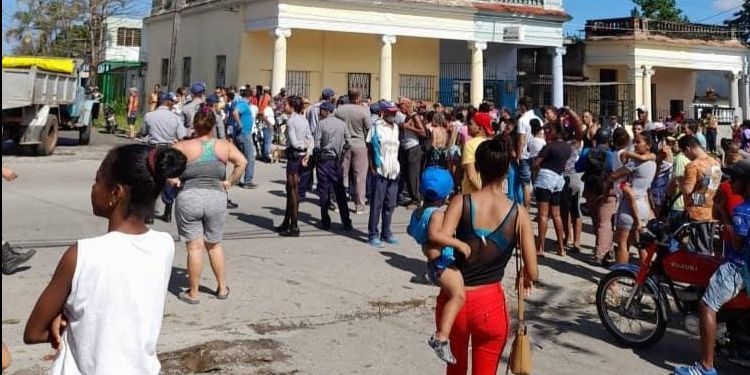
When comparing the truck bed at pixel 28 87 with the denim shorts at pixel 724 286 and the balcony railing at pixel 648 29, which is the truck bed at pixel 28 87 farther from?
the balcony railing at pixel 648 29

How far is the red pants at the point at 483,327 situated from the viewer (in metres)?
4.00

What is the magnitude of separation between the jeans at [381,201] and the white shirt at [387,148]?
0.09 metres

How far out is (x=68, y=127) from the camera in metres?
21.1

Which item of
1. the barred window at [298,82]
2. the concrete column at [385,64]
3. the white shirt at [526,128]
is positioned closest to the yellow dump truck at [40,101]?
the barred window at [298,82]

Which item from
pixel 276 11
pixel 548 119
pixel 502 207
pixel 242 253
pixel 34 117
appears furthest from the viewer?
pixel 276 11

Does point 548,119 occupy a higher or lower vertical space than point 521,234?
higher

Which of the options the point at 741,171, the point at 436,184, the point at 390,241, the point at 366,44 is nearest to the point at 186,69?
the point at 366,44

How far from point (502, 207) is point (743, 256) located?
6.81 ft

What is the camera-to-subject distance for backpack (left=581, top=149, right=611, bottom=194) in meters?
9.06

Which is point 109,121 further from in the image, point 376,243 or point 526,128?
point 376,243

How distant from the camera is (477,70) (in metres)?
28.1

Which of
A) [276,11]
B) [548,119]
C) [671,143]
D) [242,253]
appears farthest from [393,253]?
[276,11]

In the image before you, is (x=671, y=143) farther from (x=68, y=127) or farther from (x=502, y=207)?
(x=68, y=127)

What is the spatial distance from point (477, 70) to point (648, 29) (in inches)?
433
